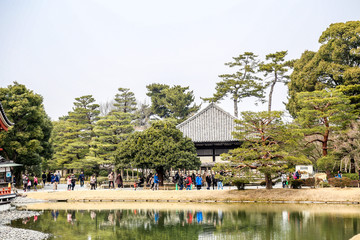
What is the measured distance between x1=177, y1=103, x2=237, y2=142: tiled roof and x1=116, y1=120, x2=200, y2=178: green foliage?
232 inches

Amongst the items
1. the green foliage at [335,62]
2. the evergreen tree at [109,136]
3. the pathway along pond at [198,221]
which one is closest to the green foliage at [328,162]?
the pathway along pond at [198,221]

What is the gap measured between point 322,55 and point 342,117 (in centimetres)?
1032

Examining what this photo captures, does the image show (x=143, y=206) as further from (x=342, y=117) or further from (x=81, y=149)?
(x=81, y=149)

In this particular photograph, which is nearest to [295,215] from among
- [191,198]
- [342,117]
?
[191,198]

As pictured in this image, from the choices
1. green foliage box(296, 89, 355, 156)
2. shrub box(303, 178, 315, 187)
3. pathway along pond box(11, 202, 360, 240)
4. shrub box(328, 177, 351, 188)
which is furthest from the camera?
green foliage box(296, 89, 355, 156)

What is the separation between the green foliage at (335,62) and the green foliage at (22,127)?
2514 centimetres

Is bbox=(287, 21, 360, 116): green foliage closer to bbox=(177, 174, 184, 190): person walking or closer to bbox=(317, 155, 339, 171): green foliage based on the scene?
bbox=(317, 155, 339, 171): green foliage

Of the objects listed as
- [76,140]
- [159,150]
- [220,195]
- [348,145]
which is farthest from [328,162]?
[76,140]

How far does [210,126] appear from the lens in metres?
40.8

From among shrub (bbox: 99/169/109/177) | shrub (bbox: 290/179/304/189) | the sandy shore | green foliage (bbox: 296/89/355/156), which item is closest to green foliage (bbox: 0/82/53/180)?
the sandy shore

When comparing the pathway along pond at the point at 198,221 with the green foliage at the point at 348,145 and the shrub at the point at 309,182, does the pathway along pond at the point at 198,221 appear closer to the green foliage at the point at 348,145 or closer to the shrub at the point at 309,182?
the shrub at the point at 309,182

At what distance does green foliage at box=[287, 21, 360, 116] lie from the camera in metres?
36.7

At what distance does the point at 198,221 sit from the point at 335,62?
2582 cm

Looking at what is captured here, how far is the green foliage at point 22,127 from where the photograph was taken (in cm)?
3581
